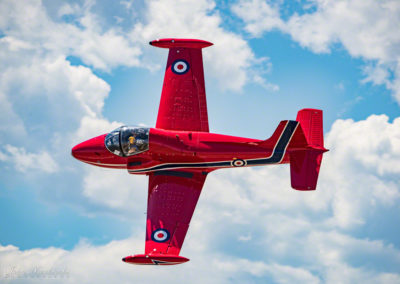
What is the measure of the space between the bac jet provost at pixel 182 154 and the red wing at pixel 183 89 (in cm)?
6

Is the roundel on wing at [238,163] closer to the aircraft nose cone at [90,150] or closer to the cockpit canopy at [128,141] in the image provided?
the cockpit canopy at [128,141]

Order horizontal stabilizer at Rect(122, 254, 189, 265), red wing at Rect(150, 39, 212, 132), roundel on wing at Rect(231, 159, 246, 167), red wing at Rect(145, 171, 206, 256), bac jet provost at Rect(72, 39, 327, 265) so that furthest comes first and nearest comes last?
red wing at Rect(150, 39, 212, 132) < roundel on wing at Rect(231, 159, 246, 167) < bac jet provost at Rect(72, 39, 327, 265) < red wing at Rect(145, 171, 206, 256) < horizontal stabilizer at Rect(122, 254, 189, 265)

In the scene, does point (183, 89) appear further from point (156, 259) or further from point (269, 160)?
point (156, 259)

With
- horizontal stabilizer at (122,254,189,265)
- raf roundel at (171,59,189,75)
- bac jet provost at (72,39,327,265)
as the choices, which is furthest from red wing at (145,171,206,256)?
raf roundel at (171,59,189,75)

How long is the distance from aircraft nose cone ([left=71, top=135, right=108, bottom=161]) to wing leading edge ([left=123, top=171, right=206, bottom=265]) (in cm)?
322

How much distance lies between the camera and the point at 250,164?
41.2m

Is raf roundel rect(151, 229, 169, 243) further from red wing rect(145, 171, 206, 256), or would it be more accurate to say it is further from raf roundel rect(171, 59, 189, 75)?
raf roundel rect(171, 59, 189, 75)

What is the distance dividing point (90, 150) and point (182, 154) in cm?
540

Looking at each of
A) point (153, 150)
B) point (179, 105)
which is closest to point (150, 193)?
point (153, 150)

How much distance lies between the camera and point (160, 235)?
1547 inches

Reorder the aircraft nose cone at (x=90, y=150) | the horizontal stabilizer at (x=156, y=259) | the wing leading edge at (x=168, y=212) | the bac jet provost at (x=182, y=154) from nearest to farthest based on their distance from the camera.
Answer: the horizontal stabilizer at (x=156, y=259) < the wing leading edge at (x=168, y=212) < the bac jet provost at (x=182, y=154) < the aircraft nose cone at (x=90, y=150)

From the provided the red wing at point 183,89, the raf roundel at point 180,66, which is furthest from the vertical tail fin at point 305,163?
the raf roundel at point 180,66

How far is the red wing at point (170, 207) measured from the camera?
39.1m

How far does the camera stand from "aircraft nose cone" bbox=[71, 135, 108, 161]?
1633 inches
